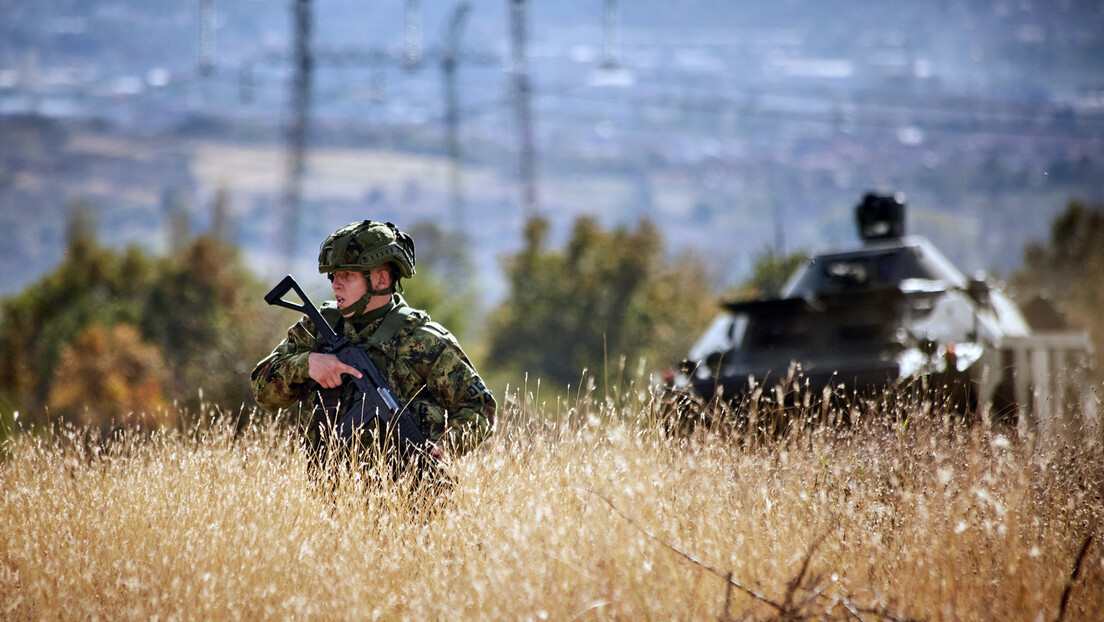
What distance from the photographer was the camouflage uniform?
15.7 feet

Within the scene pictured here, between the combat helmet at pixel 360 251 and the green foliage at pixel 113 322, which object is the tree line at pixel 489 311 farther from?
the combat helmet at pixel 360 251

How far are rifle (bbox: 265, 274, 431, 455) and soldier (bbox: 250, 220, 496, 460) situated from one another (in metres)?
0.06

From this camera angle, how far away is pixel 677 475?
180 inches

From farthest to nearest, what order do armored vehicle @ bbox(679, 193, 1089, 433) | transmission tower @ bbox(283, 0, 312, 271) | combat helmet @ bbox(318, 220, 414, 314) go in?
transmission tower @ bbox(283, 0, 312, 271) < armored vehicle @ bbox(679, 193, 1089, 433) < combat helmet @ bbox(318, 220, 414, 314)

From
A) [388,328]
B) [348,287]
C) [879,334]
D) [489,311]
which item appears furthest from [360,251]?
[489,311]

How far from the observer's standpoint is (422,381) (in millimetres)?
4887

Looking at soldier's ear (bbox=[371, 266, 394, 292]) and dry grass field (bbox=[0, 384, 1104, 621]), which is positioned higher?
soldier's ear (bbox=[371, 266, 394, 292])

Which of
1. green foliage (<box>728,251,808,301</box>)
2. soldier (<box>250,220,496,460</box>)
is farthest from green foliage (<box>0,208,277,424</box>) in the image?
soldier (<box>250,220,496,460</box>)

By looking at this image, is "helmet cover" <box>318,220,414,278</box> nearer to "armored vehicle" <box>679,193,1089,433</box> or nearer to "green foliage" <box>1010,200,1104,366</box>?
"armored vehicle" <box>679,193,1089,433</box>

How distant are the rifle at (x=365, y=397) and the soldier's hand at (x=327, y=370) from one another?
5cm

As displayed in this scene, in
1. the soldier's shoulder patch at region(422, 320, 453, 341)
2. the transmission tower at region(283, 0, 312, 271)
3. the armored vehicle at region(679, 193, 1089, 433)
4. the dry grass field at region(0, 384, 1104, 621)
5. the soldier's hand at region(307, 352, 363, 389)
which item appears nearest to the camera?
the dry grass field at region(0, 384, 1104, 621)

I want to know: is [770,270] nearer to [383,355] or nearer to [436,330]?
[436,330]

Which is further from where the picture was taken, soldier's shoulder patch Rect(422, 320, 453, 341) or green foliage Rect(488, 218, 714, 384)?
green foliage Rect(488, 218, 714, 384)

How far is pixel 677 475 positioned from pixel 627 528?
21.8 inches
